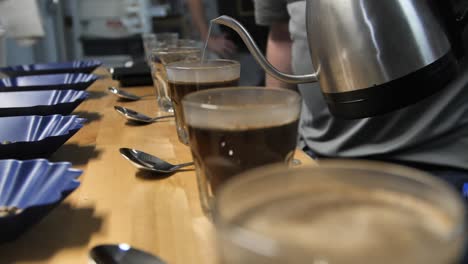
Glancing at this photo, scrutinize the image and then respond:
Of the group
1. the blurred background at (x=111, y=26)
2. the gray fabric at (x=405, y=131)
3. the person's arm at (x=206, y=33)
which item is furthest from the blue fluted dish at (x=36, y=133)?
the blurred background at (x=111, y=26)

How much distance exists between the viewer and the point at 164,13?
8.63ft

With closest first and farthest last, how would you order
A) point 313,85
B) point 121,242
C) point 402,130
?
point 121,242
point 402,130
point 313,85

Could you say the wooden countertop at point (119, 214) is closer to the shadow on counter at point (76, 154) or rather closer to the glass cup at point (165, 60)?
the shadow on counter at point (76, 154)

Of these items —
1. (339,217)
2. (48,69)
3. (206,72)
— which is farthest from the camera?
(48,69)

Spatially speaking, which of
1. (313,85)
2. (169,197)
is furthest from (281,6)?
(169,197)

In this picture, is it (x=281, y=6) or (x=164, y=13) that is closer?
(x=281, y=6)

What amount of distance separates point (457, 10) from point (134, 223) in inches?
20.3

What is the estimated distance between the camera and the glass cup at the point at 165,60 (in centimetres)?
65

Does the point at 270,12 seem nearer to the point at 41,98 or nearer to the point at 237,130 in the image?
the point at 41,98

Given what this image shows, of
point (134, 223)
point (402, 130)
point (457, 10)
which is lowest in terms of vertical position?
point (402, 130)

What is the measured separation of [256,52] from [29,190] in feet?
1.07

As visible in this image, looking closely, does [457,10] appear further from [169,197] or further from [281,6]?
[281,6]

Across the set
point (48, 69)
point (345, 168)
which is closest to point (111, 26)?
point (48, 69)

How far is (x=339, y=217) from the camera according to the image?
0.64 feet
